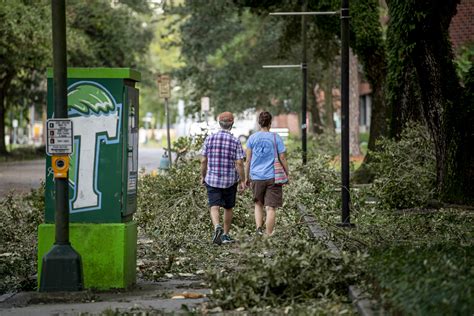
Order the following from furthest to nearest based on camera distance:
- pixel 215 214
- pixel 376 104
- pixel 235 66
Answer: pixel 235 66, pixel 376 104, pixel 215 214

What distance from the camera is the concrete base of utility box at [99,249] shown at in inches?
446

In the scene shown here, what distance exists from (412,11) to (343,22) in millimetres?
1998

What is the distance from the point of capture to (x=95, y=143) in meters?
11.5

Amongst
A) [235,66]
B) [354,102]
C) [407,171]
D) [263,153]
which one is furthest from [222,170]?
[235,66]

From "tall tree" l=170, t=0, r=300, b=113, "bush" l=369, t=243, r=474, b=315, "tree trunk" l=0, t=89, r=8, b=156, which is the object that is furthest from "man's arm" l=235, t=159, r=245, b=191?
"tree trunk" l=0, t=89, r=8, b=156

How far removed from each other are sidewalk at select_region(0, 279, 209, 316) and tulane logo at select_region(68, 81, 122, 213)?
98cm

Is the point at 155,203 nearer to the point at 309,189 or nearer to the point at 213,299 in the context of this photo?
the point at 309,189

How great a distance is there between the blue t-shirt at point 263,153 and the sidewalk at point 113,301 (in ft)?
11.8

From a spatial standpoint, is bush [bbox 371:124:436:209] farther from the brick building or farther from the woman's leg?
the brick building

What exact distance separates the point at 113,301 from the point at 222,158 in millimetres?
5230

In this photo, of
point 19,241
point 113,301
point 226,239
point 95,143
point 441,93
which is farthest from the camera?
point 441,93

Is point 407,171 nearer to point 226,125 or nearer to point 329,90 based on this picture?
point 226,125

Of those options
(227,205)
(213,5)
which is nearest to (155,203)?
(227,205)

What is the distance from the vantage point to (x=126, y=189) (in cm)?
1159
